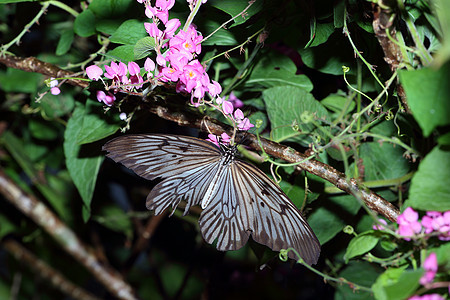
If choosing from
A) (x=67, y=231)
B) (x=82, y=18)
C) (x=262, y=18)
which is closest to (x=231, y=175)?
(x=262, y=18)

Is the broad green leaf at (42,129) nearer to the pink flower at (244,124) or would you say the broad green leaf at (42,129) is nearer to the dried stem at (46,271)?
the dried stem at (46,271)

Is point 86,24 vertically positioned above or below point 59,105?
above

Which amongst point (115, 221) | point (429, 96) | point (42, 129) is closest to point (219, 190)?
point (429, 96)

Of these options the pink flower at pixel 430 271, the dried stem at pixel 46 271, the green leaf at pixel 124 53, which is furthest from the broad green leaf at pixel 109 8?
the dried stem at pixel 46 271

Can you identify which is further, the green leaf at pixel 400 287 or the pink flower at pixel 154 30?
the pink flower at pixel 154 30

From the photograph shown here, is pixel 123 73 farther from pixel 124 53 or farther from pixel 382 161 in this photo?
pixel 382 161
